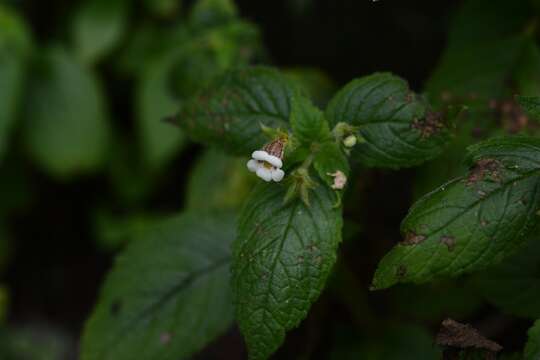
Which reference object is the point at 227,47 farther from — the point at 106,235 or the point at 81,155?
the point at 106,235

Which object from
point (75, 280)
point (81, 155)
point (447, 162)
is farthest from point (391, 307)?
point (75, 280)

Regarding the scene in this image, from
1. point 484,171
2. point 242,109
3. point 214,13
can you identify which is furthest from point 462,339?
point 214,13

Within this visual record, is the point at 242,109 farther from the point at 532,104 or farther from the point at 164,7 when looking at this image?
the point at 164,7

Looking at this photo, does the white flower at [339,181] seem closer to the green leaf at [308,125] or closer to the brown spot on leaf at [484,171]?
the green leaf at [308,125]

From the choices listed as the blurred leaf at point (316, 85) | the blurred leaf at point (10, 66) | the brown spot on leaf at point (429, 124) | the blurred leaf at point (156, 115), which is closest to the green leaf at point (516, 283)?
the brown spot on leaf at point (429, 124)

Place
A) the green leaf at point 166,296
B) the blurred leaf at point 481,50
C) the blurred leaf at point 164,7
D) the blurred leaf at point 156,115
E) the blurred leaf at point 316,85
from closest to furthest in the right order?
the green leaf at point 166,296 < the blurred leaf at point 481,50 < the blurred leaf at point 316,85 < the blurred leaf at point 156,115 < the blurred leaf at point 164,7
